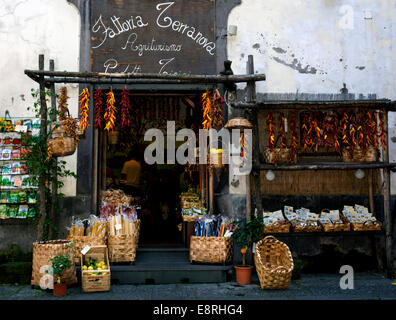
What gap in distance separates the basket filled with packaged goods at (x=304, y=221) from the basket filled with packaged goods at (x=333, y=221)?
112 mm

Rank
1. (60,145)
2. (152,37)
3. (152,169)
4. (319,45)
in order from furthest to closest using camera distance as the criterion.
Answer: (152,169) < (319,45) < (152,37) < (60,145)

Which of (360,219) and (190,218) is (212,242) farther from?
(360,219)

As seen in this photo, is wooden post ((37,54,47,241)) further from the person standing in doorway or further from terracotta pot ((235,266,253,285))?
the person standing in doorway

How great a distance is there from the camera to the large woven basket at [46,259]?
7449mm

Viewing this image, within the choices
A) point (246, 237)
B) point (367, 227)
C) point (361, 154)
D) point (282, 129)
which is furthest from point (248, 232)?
point (361, 154)

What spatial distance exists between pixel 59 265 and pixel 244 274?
316cm

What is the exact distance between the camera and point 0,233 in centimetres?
896

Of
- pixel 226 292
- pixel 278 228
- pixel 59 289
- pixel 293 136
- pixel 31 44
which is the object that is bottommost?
Answer: pixel 226 292

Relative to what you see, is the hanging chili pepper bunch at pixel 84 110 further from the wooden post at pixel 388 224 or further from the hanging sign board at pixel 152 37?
the wooden post at pixel 388 224

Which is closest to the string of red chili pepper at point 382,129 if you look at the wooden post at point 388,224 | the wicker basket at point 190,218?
the wooden post at point 388,224

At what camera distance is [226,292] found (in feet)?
24.5

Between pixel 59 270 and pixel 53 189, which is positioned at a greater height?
pixel 53 189

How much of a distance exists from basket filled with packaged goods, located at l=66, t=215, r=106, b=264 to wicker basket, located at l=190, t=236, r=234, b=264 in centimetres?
172
